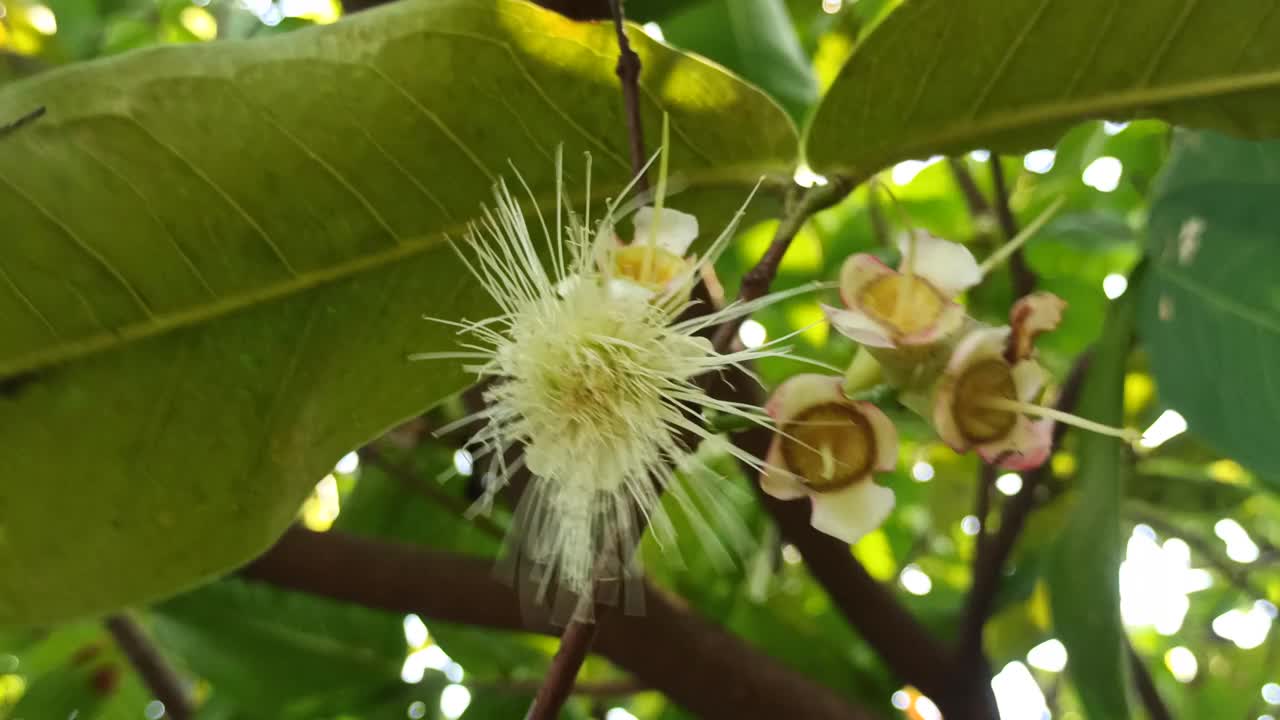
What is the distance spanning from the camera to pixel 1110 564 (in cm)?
48

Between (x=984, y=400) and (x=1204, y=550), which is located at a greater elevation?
(x=1204, y=550)

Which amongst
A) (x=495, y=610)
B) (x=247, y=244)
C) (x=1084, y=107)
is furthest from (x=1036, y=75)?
(x=495, y=610)

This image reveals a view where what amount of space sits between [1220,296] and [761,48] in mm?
318

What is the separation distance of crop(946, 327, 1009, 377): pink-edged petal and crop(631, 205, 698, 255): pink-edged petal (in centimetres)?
12

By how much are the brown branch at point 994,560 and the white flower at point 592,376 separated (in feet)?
1.43

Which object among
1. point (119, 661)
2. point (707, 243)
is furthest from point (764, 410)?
point (119, 661)

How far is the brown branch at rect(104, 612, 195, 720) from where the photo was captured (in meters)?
0.94

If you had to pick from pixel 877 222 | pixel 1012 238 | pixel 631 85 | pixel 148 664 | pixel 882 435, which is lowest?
pixel 148 664

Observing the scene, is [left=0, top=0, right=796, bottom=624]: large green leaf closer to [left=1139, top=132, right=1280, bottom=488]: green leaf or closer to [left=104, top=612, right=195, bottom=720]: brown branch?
[left=1139, top=132, right=1280, bottom=488]: green leaf

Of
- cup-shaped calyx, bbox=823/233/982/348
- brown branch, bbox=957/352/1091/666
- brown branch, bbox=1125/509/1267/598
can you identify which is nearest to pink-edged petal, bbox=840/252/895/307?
cup-shaped calyx, bbox=823/233/982/348

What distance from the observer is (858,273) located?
0.42 metres

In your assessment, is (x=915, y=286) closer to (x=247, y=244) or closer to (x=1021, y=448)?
(x=1021, y=448)

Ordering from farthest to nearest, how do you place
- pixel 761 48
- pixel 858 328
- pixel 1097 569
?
pixel 761 48 → pixel 1097 569 → pixel 858 328

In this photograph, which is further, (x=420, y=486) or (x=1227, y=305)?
(x=420, y=486)
